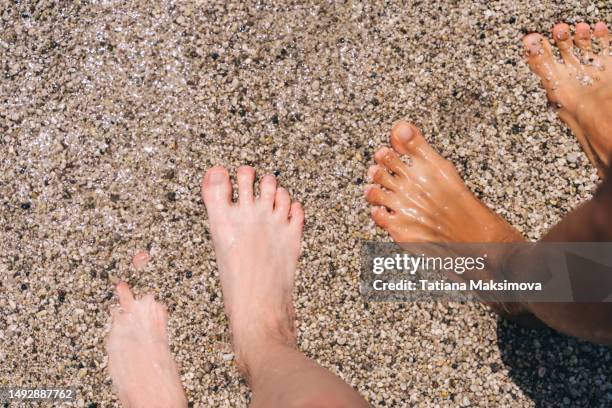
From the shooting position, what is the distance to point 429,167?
2.60m

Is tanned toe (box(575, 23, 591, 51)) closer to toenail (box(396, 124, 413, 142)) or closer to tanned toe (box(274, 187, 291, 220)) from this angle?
toenail (box(396, 124, 413, 142))

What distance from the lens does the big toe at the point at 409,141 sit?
8.47 feet

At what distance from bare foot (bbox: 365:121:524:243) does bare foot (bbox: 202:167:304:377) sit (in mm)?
375

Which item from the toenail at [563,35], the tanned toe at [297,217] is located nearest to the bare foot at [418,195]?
the tanned toe at [297,217]

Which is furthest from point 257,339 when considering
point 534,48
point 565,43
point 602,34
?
point 602,34

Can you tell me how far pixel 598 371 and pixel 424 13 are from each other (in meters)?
1.69

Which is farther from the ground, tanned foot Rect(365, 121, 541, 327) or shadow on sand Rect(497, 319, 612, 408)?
tanned foot Rect(365, 121, 541, 327)

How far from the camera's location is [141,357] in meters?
2.62

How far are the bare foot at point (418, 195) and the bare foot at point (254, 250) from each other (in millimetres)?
375

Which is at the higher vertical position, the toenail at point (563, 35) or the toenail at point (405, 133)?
the toenail at point (563, 35)

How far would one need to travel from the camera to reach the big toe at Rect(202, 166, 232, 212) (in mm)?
2588

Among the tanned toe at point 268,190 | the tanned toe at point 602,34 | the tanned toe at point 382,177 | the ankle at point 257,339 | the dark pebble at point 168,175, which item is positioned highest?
the tanned toe at point 602,34

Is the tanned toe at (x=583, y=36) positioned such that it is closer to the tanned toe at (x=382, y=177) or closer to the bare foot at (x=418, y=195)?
the bare foot at (x=418, y=195)

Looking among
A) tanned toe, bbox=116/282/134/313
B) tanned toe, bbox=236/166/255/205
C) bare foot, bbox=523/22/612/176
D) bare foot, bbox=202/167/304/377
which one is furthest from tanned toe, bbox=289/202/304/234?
bare foot, bbox=523/22/612/176
